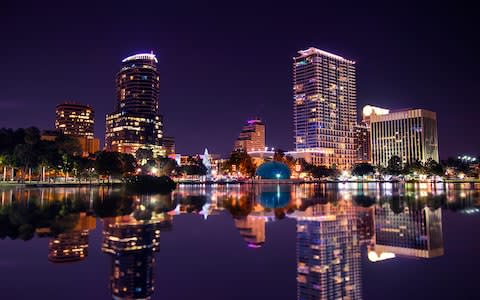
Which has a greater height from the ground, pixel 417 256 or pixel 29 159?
pixel 29 159

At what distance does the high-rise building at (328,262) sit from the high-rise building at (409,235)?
1226mm

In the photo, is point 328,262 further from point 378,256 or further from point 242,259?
point 242,259

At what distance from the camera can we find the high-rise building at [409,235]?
49.2ft

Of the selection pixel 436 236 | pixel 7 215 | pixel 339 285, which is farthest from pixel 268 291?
pixel 7 215

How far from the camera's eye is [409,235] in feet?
58.6

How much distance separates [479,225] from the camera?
2147 cm

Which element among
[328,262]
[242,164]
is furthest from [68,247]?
[242,164]

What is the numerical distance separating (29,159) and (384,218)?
88.6m

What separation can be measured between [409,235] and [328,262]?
6.88 m

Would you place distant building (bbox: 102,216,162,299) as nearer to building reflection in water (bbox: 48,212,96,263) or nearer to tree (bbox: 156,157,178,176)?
building reflection in water (bbox: 48,212,96,263)

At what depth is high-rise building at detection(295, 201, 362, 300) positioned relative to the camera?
1037cm

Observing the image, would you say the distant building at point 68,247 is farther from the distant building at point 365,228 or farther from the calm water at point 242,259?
the distant building at point 365,228

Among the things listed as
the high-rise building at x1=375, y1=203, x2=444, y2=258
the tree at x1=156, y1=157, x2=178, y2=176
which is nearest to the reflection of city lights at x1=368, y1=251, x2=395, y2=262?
the high-rise building at x1=375, y1=203, x2=444, y2=258

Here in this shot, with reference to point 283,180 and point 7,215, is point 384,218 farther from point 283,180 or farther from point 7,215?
point 283,180
